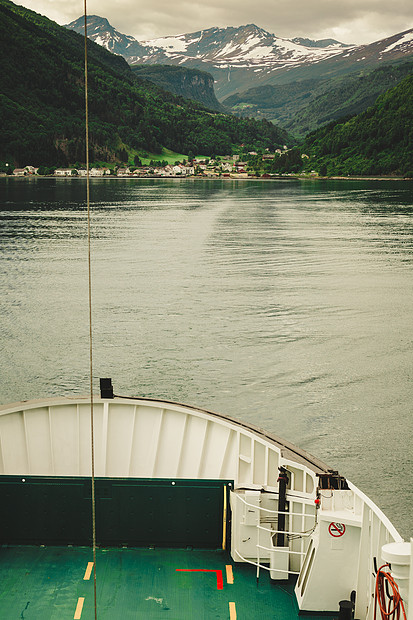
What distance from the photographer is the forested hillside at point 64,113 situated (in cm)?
14050

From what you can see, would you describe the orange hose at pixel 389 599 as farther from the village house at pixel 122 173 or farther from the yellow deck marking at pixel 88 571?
the village house at pixel 122 173

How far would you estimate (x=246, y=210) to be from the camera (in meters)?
68.2

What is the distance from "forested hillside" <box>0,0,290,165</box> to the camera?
140 metres

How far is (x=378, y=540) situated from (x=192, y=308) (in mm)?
22569

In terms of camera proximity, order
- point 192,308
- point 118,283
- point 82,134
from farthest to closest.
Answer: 1. point 82,134
2. point 118,283
3. point 192,308

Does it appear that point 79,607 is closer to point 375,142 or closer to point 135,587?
point 135,587

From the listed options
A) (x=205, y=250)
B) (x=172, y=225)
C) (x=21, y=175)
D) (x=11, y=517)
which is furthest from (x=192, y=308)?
(x=21, y=175)

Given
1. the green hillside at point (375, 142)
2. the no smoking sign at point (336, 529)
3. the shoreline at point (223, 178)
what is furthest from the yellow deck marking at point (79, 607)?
the green hillside at point (375, 142)

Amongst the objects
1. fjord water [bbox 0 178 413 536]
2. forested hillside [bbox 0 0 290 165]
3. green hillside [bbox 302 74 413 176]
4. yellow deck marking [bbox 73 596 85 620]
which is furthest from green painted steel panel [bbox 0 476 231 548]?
forested hillside [bbox 0 0 290 165]

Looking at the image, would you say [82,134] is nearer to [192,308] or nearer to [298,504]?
[192,308]

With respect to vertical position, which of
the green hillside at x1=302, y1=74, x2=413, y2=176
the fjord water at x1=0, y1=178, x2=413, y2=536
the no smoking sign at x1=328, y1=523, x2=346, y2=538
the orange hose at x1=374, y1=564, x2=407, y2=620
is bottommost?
the fjord water at x1=0, y1=178, x2=413, y2=536

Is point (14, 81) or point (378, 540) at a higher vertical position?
point (14, 81)

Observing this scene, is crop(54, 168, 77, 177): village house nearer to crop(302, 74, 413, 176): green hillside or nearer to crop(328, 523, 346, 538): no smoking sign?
crop(302, 74, 413, 176): green hillside

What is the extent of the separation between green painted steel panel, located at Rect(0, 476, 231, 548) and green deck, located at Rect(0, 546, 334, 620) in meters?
0.12
